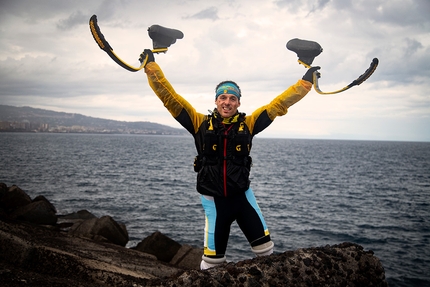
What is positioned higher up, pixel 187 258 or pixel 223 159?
pixel 223 159

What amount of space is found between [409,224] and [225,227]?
27.0 metres

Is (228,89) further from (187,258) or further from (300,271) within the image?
(187,258)

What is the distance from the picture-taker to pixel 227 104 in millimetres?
4398

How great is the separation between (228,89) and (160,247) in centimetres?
1194

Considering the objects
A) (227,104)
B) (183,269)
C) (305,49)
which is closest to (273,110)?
(227,104)

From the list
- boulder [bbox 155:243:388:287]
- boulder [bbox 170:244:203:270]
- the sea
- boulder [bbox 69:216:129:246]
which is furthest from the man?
the sea

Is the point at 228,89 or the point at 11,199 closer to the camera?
the point at 228,89

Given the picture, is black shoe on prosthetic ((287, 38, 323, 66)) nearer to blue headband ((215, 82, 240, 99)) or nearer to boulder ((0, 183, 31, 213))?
blue headband ((215, 82, 240, 99))

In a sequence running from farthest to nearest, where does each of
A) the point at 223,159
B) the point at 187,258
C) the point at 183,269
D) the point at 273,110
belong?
the point at 187,258
the point at 273,110
the point at 223,159
the point at 183,269

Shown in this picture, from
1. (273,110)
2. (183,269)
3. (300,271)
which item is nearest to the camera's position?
(300,271)

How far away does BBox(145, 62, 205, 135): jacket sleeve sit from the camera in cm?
430

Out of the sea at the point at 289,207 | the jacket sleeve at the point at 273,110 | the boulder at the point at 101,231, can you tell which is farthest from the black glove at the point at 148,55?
the sea at the point at 289,207

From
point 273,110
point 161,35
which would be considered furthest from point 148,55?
point 273,110

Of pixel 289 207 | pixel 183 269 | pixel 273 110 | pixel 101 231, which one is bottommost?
pixel 289 207
